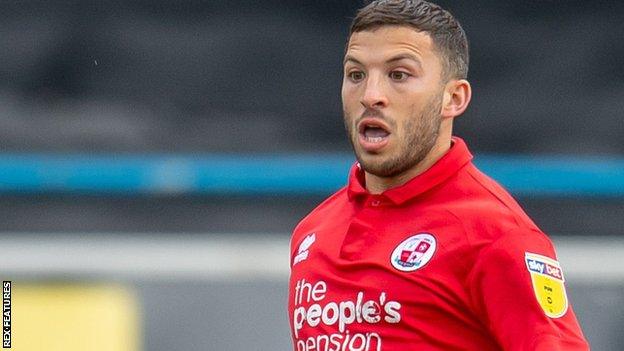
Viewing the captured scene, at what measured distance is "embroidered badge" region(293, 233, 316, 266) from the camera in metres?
2.65

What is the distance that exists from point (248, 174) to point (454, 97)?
2.38 m

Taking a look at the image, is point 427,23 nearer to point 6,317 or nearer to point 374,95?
point 374,95

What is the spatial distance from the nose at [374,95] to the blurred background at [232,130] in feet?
7.71

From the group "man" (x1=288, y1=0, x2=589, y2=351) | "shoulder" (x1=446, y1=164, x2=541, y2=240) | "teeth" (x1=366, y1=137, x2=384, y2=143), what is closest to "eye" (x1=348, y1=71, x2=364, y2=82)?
"man" (x1=288, y1=0, x2=589, y2=351)

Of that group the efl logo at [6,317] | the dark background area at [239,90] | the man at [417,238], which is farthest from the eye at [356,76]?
the dark background area at [239,90]

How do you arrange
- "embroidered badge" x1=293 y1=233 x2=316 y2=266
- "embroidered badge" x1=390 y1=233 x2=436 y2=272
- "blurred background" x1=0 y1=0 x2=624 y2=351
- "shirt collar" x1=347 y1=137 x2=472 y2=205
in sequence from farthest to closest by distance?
"blurred background" x1=0 y1=0 x2=624 y2=351
"embroidered badge" x1=293 y1=233 x2=316 y2=266
"shirt collar" x1=347 y1=137 x2=472 y2=205
"embroidered badge" x1=390 y1=233 x2=436 y2=272

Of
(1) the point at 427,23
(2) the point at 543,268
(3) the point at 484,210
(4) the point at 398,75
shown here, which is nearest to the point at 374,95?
(4) the point at 398,75

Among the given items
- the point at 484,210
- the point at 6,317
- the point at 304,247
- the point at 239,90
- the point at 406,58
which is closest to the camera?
the point at 484,210

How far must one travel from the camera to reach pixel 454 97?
8.36 feet

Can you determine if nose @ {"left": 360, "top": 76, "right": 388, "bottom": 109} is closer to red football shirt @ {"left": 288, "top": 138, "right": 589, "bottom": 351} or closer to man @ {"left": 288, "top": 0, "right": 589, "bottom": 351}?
man @ {"left": 288, "top": 0, "right": 589, "bottom": 351}

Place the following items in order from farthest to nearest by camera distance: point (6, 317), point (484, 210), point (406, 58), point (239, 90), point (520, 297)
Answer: point (239, 90)
point (6, 317)
point (406, 58)
point (484, 210)
point (520, 297)

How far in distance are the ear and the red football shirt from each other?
0.07 metres

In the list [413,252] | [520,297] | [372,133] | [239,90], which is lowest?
[520,297]

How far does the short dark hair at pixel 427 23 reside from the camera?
2.51 metres
